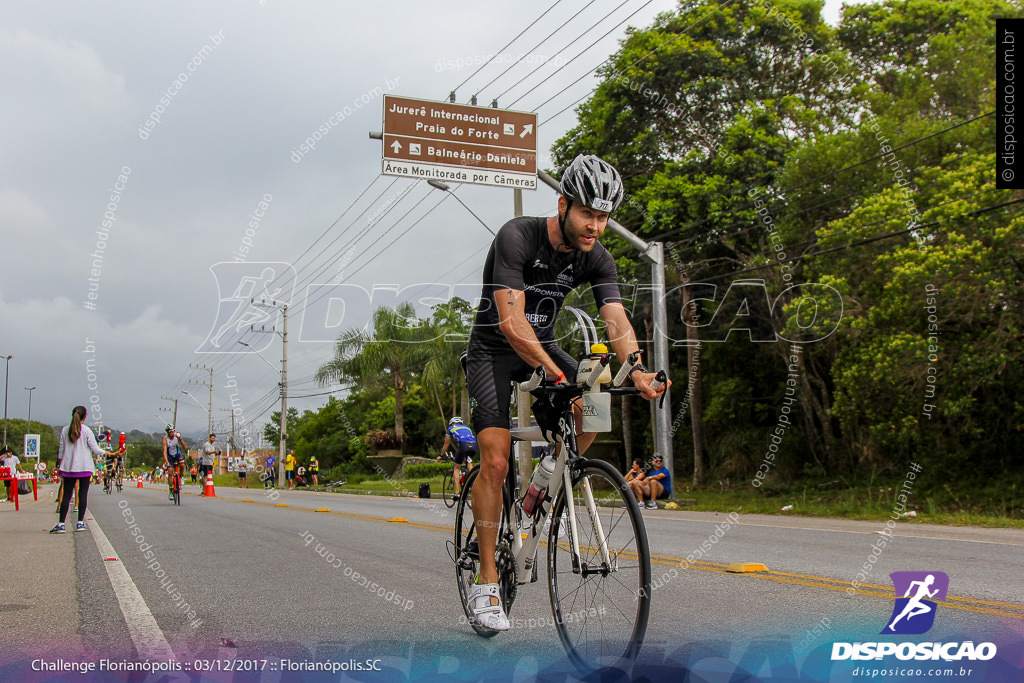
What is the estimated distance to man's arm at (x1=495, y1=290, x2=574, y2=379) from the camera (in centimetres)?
349

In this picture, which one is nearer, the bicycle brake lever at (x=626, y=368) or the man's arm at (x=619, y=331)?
the bicycle brake lever at (x=626, y=368)

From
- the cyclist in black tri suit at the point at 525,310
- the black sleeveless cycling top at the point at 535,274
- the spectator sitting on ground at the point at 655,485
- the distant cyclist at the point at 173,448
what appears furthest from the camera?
the distant cyclist at the point at 173,448

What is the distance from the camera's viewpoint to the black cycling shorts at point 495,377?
12.6 ft

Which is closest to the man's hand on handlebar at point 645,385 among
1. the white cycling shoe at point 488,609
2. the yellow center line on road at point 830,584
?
the yellow center line on road at point 830,584

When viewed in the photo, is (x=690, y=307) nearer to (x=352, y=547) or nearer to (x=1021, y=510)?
(x=1021, y=510)

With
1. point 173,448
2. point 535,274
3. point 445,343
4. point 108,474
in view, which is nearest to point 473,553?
point 535,274

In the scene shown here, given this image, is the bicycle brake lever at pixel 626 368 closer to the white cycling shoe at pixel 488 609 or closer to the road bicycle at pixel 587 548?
the road bicycle at pixel 587 548

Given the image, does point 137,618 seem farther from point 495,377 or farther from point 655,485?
point 655,485

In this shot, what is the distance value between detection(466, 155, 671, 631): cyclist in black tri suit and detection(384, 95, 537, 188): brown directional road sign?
11.5 metres

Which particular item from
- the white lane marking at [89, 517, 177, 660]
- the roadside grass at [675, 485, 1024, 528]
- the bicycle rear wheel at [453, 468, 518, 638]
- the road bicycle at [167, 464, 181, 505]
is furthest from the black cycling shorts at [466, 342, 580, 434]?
the road bicycle at [167, 464, 181, 505]

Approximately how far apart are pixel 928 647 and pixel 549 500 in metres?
1.87

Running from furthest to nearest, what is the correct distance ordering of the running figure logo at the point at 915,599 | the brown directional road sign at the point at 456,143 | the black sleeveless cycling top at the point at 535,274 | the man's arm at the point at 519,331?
1. the brown directional road sign at the point at 456,143
2. the running figure logo at the point at 915,599
3. the black sleeveless cycling top at the point at 535,274
4. the man's arm at the point at 519,331

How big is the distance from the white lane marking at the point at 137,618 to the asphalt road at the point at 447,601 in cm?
2

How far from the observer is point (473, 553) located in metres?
4.20
